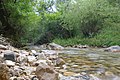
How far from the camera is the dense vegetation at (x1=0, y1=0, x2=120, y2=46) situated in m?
12.4

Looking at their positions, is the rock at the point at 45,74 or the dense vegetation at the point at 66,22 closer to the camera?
the rock at the point at 45,74

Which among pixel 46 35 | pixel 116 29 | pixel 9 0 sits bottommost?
pixel 46 35

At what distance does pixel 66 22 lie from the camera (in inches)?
1102

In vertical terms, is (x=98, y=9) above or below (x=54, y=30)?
above

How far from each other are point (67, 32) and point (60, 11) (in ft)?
16.3

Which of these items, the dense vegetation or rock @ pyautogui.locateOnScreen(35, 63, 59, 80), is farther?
the dense vegetation

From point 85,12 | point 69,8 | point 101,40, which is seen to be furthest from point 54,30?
point 101,40

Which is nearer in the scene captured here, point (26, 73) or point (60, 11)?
point (26, 73)

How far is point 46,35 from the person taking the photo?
29.8 metres

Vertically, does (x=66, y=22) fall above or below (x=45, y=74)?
below

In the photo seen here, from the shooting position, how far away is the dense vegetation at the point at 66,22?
12373 mm

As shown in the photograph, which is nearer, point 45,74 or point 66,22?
point 45,74

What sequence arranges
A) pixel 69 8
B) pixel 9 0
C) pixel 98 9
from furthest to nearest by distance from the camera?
pixel 69 8
pixel 98 9
pixel 9 0

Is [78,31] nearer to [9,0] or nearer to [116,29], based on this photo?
[116,29]
